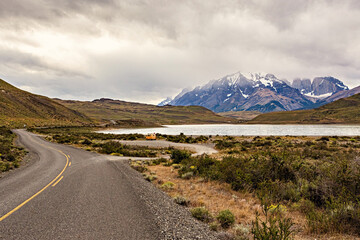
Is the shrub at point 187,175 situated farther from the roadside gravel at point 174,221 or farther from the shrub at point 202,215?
the shrub at point 202,215

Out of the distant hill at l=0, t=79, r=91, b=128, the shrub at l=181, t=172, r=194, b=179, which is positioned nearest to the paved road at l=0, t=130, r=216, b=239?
the shrub at l=181, t=172, r=194, b=179

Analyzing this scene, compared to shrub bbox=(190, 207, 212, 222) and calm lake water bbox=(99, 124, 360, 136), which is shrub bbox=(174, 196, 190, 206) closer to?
shrub bbox=(190, 207, 212, 222)

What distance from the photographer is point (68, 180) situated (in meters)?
12.1

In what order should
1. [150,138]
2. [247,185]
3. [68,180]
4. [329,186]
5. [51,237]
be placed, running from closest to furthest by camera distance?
[51,237]
[329,186]
[247,185]
[68,180]
[150,138]

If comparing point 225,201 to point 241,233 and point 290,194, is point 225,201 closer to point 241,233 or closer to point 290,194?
point 290,194

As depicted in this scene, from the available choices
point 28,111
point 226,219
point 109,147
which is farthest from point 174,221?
point 28,111

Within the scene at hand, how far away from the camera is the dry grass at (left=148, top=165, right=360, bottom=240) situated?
655 cm

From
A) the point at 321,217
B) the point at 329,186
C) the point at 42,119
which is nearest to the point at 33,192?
the point at 321,217

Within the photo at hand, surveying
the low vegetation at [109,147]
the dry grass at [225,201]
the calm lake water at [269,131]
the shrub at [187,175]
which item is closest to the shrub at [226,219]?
the dry grass at [225,201]

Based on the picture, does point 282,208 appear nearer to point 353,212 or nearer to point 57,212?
point 353,212

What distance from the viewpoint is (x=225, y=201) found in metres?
8.98

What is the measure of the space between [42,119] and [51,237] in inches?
4843

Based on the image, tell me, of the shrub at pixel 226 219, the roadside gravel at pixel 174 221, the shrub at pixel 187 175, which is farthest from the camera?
the shrub at pixel 187 175

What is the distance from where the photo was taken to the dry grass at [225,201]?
21.5ft
